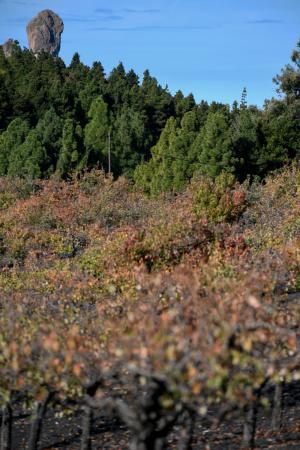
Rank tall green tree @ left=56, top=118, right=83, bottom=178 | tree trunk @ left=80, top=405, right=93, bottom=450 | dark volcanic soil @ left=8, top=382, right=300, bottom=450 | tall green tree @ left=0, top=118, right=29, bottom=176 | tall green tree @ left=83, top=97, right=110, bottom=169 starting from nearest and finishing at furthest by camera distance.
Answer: tree trunk @ left=80, top=405, right=93, bottom=450, dark volcanic soil @ left=8, top=382, right=300, bottom=450, tall green tree @ left=56, top=118, right=83, bottom=178, tall green tree @ left=0, top=118, right=29, bottom=176, tall green tree @ left=83, top=97, right=110, bottom=169

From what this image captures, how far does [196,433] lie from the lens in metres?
15.0

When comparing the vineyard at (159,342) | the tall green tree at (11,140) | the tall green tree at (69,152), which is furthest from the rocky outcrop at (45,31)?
the vineyard at (159,342)

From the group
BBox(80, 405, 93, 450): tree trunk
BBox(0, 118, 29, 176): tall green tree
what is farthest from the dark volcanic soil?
BBox(0, 118, 29, 176): tall green tree

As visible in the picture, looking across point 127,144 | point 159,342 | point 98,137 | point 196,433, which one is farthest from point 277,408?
point 98,137

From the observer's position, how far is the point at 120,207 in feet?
150

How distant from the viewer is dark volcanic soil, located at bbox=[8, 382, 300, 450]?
46.4 feet

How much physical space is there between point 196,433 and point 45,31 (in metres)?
158

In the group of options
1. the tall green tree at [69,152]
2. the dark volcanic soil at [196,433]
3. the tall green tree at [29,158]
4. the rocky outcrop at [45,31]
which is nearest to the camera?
the dark volcanic soil at [196,433]

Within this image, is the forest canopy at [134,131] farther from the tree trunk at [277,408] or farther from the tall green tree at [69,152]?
the tree trunk at [277,408]

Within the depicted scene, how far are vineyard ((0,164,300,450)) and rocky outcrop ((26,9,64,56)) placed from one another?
137445 mm

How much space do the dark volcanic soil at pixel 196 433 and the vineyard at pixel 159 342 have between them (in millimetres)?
62

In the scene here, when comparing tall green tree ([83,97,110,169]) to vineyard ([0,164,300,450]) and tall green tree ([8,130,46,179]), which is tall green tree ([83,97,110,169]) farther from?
vineyard ([0,164,300,450])

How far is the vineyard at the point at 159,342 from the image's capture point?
23.3 ft

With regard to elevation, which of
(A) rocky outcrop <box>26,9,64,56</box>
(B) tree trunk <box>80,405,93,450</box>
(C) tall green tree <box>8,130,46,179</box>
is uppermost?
(A) rocky outcrop <box>26,9,64,56</box>
